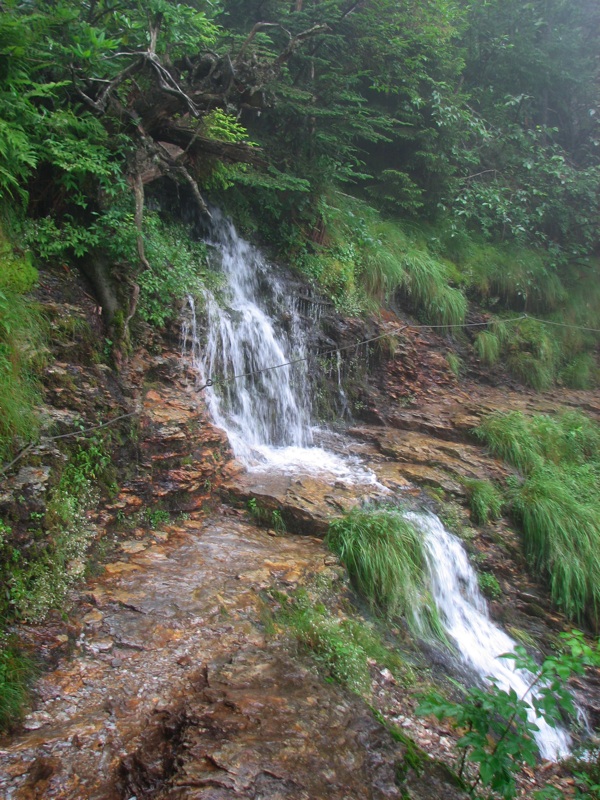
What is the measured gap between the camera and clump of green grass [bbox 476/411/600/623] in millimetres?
5230

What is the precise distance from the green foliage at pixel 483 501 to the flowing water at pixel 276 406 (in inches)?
24.5

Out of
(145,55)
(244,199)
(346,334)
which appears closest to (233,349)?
(346,334)

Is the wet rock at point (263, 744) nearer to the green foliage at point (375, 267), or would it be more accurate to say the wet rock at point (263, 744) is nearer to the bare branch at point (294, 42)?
the green foliage at point (375, 267)

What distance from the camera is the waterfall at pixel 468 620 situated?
403cm

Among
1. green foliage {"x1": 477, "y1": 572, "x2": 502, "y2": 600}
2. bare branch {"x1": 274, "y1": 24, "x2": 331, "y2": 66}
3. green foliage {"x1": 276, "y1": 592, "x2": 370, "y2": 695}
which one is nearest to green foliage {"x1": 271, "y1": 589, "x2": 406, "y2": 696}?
green foliage {"x1": 276, "y1": 592, "x2": 370, "y2": 695}

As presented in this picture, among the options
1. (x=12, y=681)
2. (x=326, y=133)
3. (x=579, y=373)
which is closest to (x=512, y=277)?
(x=579, y=373)

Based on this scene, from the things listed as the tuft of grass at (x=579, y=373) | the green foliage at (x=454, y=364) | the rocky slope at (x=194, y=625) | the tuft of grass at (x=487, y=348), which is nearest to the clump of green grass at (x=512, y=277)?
the tuft of grass at (x=487, y=348)

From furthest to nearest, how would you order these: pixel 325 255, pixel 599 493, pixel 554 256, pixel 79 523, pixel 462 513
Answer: pixel 554 256
pixel 325 255
pixel 599 493
pixel 462 513
pixel 79 523

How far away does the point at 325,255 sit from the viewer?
8094 mm

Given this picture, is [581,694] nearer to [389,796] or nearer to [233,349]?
[389,796]

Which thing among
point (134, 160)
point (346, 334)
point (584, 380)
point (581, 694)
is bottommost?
point (581, 694)

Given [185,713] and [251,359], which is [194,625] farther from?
[251,359]

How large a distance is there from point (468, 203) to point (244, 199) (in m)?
5.06

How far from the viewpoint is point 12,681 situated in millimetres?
2580
